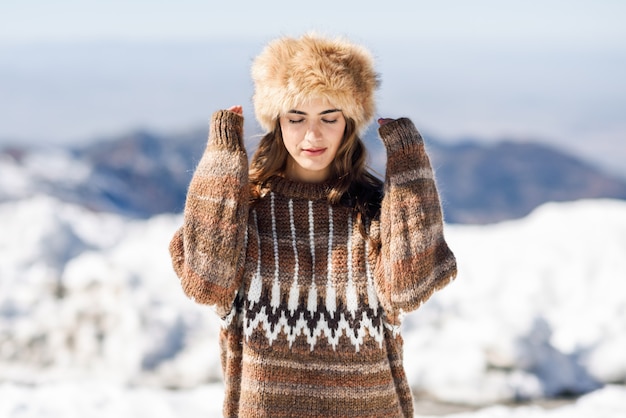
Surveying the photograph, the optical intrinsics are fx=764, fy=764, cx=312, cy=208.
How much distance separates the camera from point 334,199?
2043mm

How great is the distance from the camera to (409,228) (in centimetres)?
193

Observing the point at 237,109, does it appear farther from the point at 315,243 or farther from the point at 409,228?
the point at 409,228

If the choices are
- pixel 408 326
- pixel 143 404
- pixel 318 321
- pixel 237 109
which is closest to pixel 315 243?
pixel 318 321

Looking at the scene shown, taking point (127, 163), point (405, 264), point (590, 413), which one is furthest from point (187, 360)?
point (127, 163)

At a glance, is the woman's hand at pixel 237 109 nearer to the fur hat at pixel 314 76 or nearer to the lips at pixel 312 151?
the fur hat at pixel 314 76

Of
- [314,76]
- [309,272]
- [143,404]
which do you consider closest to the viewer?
[314,76]

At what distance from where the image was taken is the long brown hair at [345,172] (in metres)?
2.05

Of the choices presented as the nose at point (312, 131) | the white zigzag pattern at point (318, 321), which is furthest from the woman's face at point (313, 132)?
the white zigzag pattern at point (318, 321)

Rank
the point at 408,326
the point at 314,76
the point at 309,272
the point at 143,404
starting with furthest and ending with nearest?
the point at 408,326
the point at 143,404
the point at 309,272
the point at 314,76

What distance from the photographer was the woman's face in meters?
1.97

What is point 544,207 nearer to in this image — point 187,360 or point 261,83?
point 187,360

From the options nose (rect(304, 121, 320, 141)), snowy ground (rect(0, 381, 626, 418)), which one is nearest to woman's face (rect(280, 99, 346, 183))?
nose (rect(304, 121, 320, 141))

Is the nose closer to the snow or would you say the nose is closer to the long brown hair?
the long brown hair

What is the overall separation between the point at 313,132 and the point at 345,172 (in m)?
0.17
